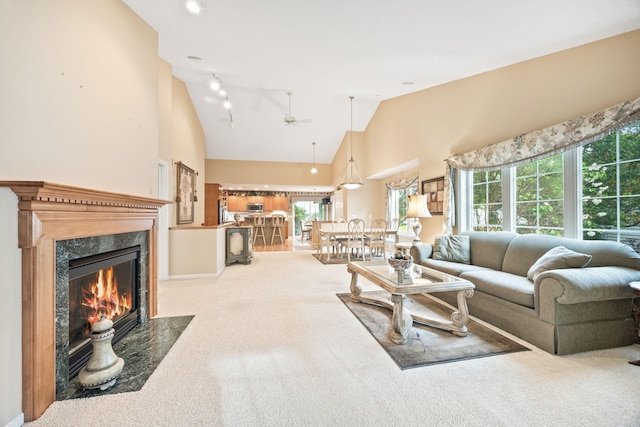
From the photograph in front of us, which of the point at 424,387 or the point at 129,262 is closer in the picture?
the point at 424,387

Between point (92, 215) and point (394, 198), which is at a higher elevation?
point (394, 198)

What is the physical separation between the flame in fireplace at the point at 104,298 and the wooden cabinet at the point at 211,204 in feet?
14.1

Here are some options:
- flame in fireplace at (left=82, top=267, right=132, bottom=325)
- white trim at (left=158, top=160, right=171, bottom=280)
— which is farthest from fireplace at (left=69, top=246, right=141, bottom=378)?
white trim at (left=158, top=160, right=171, bottom=280)

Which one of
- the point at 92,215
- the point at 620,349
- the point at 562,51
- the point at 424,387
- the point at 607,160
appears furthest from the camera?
the point at 562,51

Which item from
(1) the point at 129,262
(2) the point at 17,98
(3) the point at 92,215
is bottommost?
(1) the point at 129,262

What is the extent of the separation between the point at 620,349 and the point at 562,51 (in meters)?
2.94

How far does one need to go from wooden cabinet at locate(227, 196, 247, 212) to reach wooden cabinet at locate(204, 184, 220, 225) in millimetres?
4209

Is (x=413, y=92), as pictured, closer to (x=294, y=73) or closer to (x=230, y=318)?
(x=294, y=73)

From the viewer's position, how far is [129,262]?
2.51m

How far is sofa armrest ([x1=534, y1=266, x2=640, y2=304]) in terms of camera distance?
1.89m

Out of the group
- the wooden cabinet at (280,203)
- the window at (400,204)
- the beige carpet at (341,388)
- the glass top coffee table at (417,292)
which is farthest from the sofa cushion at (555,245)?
the wooden cabinet at (280,203)

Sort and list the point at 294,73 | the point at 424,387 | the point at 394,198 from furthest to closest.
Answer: the point at 394,198
the point at 294,73
the point at 424,387

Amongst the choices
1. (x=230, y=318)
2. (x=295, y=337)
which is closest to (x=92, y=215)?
(x=230, y=318)

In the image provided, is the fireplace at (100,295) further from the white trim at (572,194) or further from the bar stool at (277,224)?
the bar stool at (277,224)
